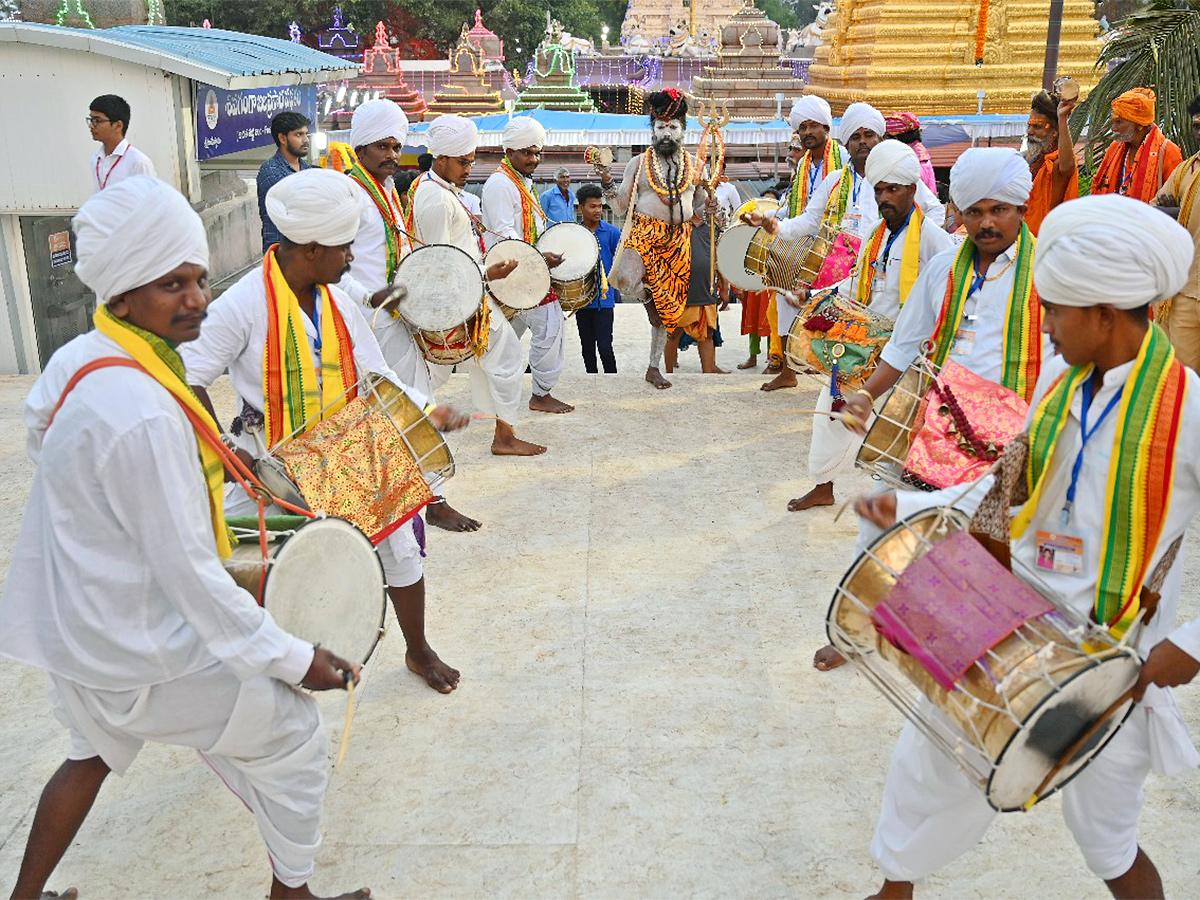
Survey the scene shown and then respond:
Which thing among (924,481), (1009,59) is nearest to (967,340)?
(924,481)

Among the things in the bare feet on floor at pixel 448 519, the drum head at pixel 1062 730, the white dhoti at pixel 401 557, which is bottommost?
the bare feet on floor at pixel 448 519

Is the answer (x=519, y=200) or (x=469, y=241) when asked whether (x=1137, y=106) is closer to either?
(x=519, y=200)

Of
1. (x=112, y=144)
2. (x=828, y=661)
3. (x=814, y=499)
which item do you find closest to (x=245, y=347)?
(x=828, y=661)

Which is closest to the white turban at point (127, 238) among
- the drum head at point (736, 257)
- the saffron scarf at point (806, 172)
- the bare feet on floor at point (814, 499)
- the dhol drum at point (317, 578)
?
the dhol drum at point (317, 578)

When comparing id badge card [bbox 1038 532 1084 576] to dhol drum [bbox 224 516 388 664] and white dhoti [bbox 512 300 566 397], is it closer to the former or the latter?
dhol drum [bbox 224 516 388 664]

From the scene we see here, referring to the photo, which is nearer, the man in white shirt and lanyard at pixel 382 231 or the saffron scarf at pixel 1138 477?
the saffron scarf at pixel 1138 477

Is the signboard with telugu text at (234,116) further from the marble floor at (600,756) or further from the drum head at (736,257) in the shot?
the marble floor at (600,756)

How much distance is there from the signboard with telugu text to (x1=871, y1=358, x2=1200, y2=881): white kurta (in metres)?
8.60

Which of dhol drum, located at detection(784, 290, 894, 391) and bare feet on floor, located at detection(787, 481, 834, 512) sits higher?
dhol drum, located at detection(784, 290, 894, 391)

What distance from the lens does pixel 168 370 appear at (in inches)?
90.0

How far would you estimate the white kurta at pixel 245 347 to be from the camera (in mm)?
3293

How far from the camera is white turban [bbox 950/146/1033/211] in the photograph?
352cm

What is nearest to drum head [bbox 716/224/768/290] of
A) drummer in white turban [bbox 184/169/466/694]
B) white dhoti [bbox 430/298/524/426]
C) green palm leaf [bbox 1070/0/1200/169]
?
white dhoti [bbox 430/298/524/426]

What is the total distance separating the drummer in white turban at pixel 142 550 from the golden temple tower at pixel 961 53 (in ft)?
62.8
